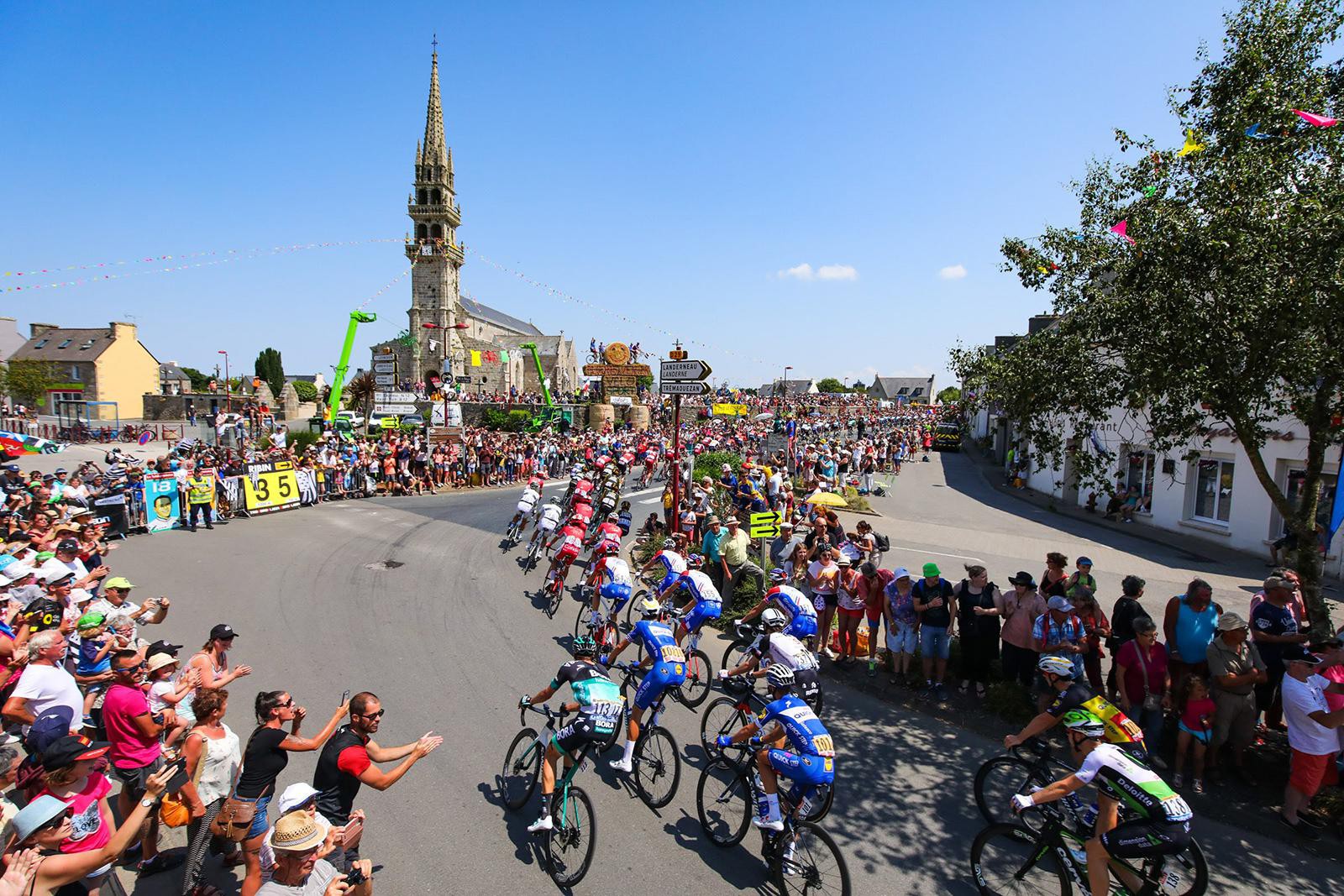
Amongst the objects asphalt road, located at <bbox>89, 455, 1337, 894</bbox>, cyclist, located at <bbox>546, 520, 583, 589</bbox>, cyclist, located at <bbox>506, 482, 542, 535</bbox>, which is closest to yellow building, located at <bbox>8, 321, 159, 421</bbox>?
asphalt road, located at <bbox>89, 455, 1337, 894</bbox>

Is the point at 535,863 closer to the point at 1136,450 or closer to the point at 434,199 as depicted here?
the point at 1136,450

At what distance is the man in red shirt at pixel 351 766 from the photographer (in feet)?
13.3

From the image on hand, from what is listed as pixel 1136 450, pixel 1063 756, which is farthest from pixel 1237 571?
pixel 1063 756

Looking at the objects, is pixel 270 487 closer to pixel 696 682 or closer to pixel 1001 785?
pixel 696 682

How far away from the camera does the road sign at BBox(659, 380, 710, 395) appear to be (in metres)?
12.0

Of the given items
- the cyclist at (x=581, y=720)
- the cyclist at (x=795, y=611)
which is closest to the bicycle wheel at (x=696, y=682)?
the cyclist at (x=795, y=611)

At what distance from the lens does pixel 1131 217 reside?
23.6 ft

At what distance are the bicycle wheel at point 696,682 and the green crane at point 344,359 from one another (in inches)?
1365

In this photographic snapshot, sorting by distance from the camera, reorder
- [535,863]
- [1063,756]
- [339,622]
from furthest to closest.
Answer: [339,622] → [1063,756] → [535,863]

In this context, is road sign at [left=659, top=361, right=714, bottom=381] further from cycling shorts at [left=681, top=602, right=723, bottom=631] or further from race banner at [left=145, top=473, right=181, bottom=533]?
race banner at [left=145, top=473, right=181, bottom=533]

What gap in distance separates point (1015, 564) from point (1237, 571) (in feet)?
15.7

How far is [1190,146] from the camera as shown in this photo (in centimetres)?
693

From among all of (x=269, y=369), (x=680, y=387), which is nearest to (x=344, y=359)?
(x=680, y=387)

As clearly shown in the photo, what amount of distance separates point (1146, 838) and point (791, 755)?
2081 mm
